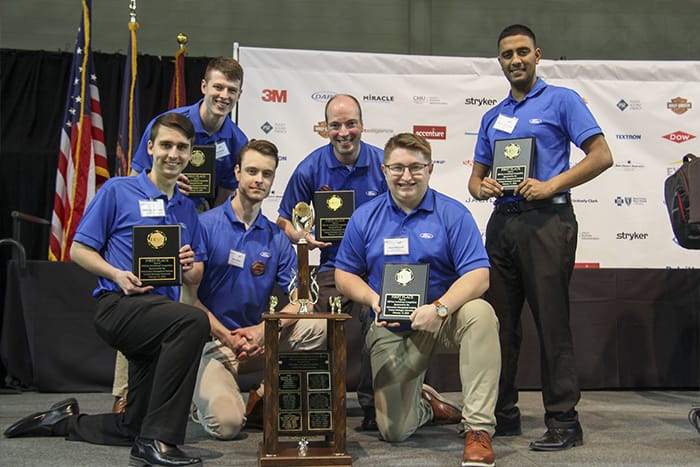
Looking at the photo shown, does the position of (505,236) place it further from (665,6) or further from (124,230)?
(665,6)

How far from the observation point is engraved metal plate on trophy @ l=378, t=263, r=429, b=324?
284 centimetres

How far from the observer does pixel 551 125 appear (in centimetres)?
329

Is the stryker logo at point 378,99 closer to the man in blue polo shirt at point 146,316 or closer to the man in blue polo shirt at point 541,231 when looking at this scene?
the man in blue polo shirt at point 541,231

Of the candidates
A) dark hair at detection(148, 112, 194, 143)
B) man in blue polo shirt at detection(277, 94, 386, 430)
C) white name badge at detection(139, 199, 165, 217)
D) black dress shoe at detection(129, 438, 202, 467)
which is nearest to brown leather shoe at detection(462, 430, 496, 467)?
black dress shoe at detection(129, 438, 202, 467)

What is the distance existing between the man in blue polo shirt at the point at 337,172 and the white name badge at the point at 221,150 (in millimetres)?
389

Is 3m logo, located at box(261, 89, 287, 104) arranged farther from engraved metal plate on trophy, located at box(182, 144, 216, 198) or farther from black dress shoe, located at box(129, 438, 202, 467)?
black dress shoe, located at box(129, 438, 202, 467)

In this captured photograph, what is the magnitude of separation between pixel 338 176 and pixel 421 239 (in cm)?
99

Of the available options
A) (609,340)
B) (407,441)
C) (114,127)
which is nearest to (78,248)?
(407,441)

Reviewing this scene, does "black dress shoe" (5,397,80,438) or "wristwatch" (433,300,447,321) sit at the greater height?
"wristwatch" (433,300,447,321)

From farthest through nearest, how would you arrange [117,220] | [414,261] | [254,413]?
[254,413]
[414,261]
[117,220]

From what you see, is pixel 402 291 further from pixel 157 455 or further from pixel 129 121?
pixel 129 121

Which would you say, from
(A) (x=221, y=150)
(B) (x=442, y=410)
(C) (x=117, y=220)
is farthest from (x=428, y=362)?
(A) (x=221, y=150)

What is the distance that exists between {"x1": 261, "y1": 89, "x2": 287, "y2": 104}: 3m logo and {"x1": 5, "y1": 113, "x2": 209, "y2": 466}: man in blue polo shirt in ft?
9.11

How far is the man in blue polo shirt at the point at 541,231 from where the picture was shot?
10.4ft
